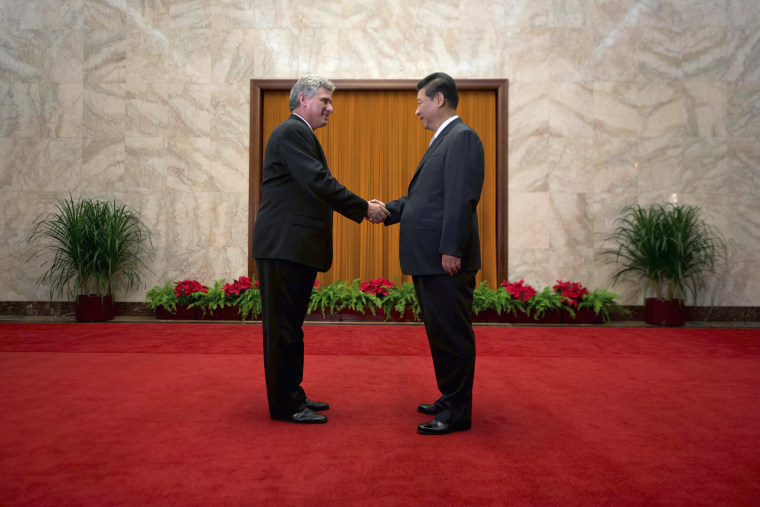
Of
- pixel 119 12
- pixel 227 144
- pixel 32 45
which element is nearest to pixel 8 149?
pixel 32 45

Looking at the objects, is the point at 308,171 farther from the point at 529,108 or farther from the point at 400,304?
the point at 529,108

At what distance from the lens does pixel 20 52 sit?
6277 millimetres

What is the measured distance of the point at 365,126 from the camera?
251 inches

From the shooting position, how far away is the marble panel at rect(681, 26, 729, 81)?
240 inches

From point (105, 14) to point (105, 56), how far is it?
1.73 feet

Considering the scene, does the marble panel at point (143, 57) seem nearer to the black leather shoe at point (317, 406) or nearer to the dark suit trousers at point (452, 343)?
the black leather shoe at point (317, 406)

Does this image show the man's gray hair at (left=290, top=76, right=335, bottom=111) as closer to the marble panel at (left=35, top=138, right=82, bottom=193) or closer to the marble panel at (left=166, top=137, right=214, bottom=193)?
the marble panel at (left=166, top=137, right=214, bottom=193)

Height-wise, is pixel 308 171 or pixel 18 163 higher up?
pixel 18 163

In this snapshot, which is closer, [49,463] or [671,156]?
[49,463]

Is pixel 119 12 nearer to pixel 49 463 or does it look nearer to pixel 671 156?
pixel 49 463

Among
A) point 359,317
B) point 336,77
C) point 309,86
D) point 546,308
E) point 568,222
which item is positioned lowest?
point 359,317

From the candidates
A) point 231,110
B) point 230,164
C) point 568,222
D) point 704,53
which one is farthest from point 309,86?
point 704,53

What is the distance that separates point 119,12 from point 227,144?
214cm

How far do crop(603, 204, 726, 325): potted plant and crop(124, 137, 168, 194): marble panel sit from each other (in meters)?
5.58
